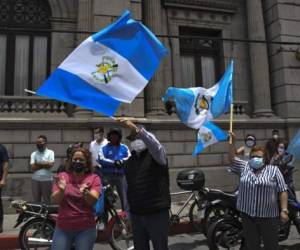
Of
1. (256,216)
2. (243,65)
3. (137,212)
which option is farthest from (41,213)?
(243,65)

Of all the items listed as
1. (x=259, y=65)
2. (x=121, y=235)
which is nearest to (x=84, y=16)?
(x=259, y=65)

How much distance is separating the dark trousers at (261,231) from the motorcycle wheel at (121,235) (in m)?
2.12

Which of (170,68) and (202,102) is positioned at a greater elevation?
(170,68)

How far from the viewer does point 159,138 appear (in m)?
11.4

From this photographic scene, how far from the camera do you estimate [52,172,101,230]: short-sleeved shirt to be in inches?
144

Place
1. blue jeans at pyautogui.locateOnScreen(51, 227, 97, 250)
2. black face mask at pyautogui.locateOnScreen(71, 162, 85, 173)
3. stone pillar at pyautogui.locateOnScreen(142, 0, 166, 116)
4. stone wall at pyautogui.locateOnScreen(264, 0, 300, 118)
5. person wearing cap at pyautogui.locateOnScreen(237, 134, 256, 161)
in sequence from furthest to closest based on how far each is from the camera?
stone wall at pyautogui.locateOnScreen(264, 0, 300, 118), stone pillar at pyautogui.locateOnScreen(142, 0, 166, 116), person wearing cap at pyautogui.locateOnScreen(237, 134, 256, 161), black face mask at pyautogui.locateOnScreen(71, 162, 85, 173), blue jeans at pyautogui.locateOnScreen(51, 227, 97, 250)

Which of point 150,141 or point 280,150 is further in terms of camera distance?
point 280,150

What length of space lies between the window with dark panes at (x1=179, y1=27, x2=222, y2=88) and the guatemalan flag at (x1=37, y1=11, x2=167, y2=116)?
8341 millimetres

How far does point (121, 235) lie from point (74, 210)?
2712mm

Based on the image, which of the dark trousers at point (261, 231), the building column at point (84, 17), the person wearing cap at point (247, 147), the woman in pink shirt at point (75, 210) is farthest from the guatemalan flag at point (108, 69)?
the building column at point (84, 17)

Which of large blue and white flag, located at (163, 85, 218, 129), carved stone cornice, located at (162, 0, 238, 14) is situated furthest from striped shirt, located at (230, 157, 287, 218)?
carved stone cornice, located at (162, 0, 238, 14)

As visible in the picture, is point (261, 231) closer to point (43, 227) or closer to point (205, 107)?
point (205, 107)

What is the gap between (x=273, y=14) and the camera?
13258mm

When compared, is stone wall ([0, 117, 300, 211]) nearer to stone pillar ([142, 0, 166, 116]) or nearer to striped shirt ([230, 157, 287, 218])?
stone pillar ([142, 0, 166, 116])
